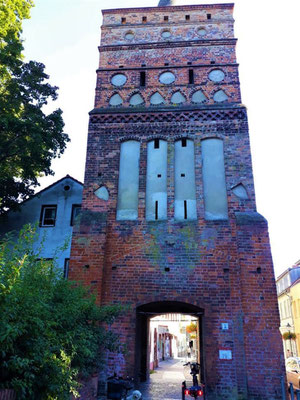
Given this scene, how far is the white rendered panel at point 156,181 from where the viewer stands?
11242mm

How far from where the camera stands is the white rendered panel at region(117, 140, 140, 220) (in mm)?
11352

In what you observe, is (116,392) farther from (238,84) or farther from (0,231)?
(238,84)

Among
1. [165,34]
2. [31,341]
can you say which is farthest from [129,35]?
[31,341]

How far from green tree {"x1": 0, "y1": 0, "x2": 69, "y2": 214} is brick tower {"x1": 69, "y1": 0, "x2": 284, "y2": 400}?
2.17 m

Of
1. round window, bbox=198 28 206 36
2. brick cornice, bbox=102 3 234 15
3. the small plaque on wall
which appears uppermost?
brick cornice, bbox=102 3 234 15

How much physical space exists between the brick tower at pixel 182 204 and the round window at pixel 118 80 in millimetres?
43

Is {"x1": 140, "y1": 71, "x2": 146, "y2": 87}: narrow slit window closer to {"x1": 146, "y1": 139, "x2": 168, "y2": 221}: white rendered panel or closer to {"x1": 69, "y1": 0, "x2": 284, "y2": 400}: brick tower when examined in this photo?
{"x1": 69, "y1": 0, "x2": 284, "y2": 400}: brick tower

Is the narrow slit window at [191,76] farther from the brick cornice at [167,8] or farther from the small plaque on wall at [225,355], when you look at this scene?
the small plaque on wall at [225,355]

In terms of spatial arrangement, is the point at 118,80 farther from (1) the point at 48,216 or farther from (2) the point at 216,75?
(1) the point at 48,216

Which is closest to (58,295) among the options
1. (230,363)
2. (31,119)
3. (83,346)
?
(83,346)

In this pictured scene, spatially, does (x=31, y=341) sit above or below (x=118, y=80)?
below

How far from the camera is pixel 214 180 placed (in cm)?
1149

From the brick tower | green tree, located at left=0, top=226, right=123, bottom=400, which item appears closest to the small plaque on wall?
the brick tower

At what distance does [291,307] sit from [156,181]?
89.6 feet
